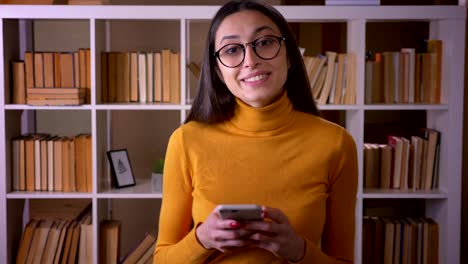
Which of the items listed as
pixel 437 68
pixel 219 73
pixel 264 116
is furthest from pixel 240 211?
pixel 437 68

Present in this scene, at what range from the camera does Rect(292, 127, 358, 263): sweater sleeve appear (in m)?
1.61

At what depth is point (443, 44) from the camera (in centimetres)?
349

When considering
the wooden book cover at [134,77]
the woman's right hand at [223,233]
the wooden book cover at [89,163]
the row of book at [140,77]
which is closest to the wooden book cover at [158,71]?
the row of book at [140,77]

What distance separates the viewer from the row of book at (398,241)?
3611mm

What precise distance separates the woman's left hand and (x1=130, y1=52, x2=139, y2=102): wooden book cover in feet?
7.24

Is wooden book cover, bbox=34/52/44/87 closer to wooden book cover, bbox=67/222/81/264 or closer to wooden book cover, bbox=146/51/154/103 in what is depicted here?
wooden book cover, bbox=146/51/154/103

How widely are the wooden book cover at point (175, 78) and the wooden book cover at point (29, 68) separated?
0.73m

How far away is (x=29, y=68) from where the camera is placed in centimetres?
351

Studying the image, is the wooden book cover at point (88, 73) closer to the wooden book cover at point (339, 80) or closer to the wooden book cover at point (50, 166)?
the wooden book cover at point (50, 166)

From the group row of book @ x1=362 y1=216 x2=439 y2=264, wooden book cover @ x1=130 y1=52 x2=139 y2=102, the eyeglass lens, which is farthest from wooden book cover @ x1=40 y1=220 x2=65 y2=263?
the eyeglass lens

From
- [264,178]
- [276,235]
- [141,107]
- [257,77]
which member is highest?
[257,77]

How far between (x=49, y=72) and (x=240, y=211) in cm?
237

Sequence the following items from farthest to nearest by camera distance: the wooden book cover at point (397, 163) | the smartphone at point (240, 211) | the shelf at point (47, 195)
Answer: the wooden book cover at point (397, 163) < the shelf at point (47, 195) < the smartphone at point (240, 211)

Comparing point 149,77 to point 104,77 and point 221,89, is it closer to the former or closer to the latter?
point 104,77
